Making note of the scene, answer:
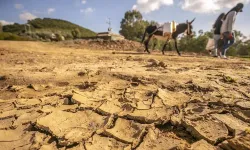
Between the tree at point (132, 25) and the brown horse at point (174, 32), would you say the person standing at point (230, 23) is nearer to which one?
the brown horse at point (174, 32)

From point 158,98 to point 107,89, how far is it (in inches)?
29.2

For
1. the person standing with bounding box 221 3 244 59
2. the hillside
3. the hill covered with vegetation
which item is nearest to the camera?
the person standing with bounding box 221 3 244 59

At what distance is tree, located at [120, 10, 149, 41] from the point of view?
78.2 feet

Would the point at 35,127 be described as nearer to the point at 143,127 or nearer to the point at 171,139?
the point at 143,127

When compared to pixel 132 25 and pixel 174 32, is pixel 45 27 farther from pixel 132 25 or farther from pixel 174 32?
pixel 174 32

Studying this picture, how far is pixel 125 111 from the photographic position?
2439mm

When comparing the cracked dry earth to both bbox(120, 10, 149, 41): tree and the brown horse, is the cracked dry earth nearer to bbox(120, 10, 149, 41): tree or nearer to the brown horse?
the brown horse

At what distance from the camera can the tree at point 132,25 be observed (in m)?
23.8

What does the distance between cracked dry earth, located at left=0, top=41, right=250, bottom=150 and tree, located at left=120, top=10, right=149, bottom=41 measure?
20.6 meters

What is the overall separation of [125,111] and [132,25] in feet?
80.5

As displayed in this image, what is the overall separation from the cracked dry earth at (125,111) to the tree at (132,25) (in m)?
20.6

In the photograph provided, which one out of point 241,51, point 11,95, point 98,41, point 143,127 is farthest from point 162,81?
point 241,51

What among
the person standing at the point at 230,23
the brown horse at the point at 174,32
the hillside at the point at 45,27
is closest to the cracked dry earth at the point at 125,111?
the person standing at the point at 230,23

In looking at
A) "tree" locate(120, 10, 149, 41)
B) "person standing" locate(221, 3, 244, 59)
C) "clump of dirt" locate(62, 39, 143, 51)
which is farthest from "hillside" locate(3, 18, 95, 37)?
"person standing" locate(221, 3, 244, 59)
